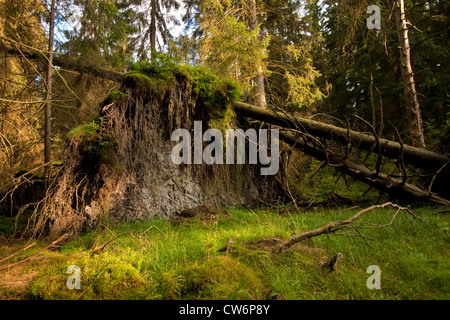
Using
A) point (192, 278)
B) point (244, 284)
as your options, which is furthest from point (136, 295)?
point (244, 284)

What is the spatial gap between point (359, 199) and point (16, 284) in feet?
28.0

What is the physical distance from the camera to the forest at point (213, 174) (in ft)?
8.55

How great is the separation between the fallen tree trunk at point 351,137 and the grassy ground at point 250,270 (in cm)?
280

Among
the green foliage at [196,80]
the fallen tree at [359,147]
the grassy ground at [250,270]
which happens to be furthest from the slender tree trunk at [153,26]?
the grassy ground at [250,270]

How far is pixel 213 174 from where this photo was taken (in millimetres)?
6664

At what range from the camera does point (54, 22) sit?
7918 millimetres

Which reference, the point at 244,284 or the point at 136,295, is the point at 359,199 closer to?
the point at 244,284

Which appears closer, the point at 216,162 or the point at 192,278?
the point at 192,278

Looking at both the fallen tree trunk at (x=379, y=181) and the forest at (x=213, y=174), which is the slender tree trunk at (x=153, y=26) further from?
the fallen tree trunk at (x=379, y=181)

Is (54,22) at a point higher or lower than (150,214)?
higher

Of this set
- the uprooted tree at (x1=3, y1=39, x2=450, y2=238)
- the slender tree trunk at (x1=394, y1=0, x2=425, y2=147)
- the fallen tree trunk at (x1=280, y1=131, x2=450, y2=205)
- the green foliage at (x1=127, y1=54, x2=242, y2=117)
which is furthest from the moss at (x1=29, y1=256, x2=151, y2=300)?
the slender tree trunk at (x1=394, y1=0, x2=425, y2=147)

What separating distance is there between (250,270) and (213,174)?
13.6 feet

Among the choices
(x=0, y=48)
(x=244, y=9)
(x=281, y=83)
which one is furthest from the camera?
(x=281, y=83)

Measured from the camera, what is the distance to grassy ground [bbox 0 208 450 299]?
2309 mm
